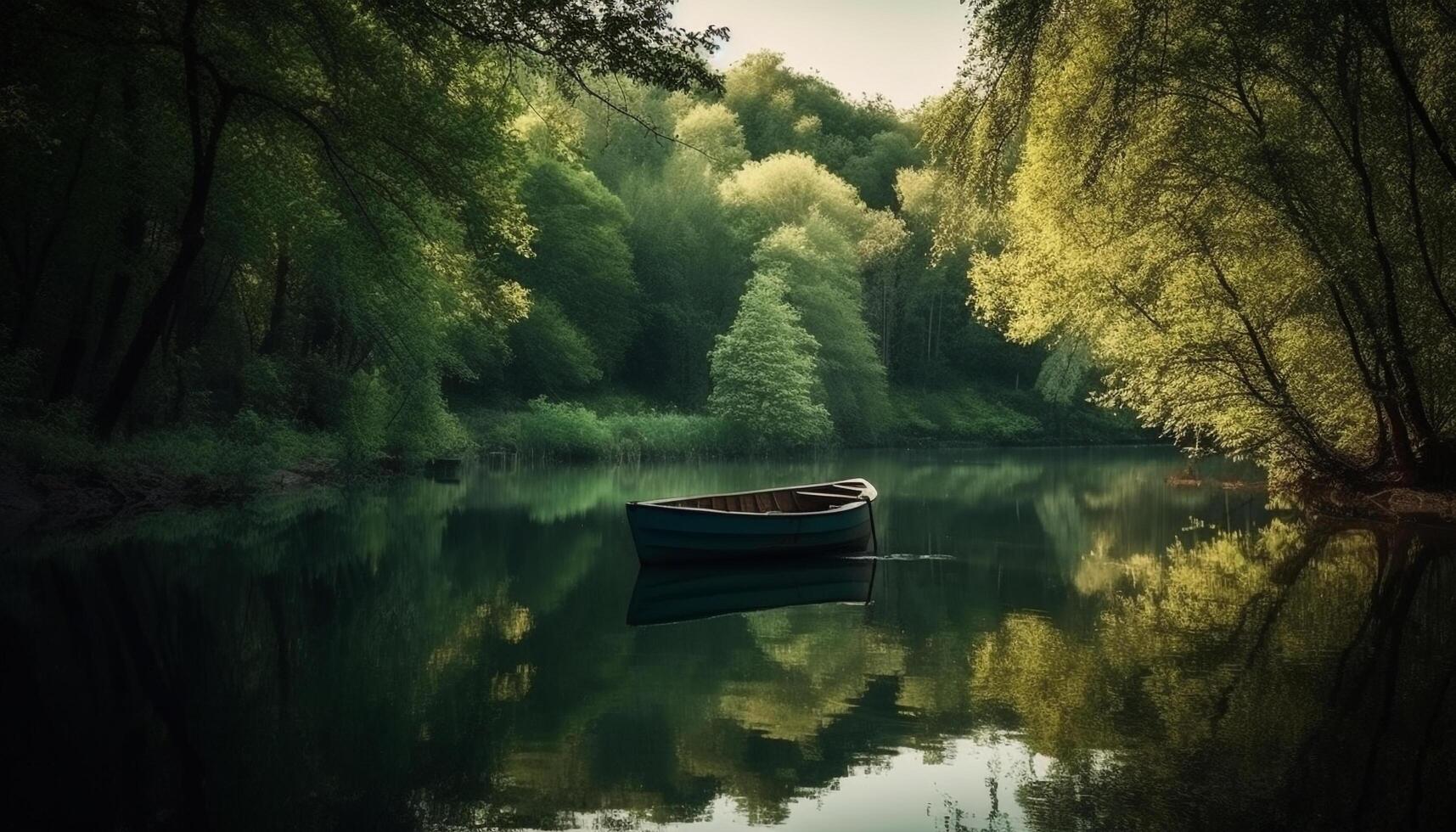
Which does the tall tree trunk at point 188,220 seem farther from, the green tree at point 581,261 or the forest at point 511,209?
the green tree at point 581,261

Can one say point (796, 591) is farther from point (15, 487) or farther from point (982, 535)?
point (15, 487)

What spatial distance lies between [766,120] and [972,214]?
54.5 metres

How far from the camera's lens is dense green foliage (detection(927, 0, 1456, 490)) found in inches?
589

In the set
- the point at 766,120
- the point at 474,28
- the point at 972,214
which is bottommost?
the point at 972,214

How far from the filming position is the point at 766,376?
1683 inches

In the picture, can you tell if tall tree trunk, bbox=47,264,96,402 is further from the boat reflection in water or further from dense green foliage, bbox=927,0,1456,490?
dense green foliage, bbox=927,0,1456,490

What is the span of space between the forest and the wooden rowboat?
4615 millimetres

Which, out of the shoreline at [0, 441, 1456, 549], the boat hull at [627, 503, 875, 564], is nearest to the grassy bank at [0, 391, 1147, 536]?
the shoreline at [0, 441, 1456, 549]

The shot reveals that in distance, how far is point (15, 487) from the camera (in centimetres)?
1741

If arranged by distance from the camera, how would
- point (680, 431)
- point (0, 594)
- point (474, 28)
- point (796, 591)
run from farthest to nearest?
point (680, 431) < point (474, 28) < point (796, 591) < point (0, 594)

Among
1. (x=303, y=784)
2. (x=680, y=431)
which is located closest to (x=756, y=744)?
(x=303, y=784)

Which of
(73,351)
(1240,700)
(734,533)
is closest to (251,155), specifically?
(73,351)

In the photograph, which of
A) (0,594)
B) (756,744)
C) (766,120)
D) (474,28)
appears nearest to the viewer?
(756,744)

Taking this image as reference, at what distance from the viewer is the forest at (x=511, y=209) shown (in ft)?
50.2
